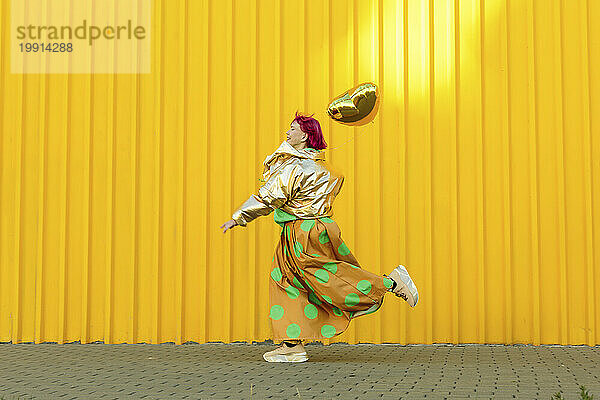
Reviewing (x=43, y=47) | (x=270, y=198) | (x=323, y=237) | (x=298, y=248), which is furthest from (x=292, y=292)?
(x=43, y=47)

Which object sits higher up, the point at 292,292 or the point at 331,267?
the point at 331,267

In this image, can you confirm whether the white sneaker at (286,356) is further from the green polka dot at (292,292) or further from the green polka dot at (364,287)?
the green polka dot at (364,287)

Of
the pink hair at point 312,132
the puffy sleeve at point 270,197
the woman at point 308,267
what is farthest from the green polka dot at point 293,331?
the pink hair at point 312,132

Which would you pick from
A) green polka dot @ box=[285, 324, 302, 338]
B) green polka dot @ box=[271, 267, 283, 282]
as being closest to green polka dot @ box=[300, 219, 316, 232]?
green polka dot @ box=[271, 267, 283, 282]

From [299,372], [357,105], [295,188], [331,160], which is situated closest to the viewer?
[299,372]

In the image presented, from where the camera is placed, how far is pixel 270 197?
4.60 meters

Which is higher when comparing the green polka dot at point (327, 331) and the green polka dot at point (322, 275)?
the green polka dot at point (322, 275)

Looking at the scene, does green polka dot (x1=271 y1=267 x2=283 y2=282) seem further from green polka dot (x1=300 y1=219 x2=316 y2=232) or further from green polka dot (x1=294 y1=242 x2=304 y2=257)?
green polka dot (x1=300 y1=219 x2=316 y2=232)

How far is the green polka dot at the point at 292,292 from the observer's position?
4660 mm

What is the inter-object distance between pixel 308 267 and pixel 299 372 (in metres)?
0.69

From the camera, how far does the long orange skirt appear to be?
4555 mm

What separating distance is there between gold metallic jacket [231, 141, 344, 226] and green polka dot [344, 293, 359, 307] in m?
0.51

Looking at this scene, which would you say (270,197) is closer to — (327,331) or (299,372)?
(327,331)

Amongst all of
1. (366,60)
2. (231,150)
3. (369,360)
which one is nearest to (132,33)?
(231,150)
